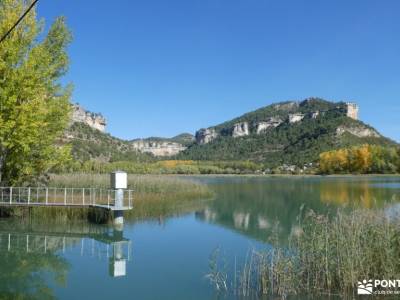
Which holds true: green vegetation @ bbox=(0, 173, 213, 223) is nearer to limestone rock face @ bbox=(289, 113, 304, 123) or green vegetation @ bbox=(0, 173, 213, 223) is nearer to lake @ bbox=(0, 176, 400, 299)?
lake @ bbox=(0, 176, 400, 299)

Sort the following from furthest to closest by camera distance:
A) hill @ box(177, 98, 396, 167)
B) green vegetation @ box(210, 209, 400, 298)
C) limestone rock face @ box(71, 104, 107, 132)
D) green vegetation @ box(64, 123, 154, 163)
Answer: limestone rock face @ box(71, 104, 107, 132) < hill @ box(177, 98, 396, 167) < green vegetation @ box(64, 123, 154, 163) < green vegetation @ box(210, 209, 400, 298)

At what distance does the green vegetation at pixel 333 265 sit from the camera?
7.44 metres

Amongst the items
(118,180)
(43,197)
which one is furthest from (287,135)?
(118,180)

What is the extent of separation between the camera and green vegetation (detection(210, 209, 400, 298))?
7438 millimetres

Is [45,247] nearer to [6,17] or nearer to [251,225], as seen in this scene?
[251,225]

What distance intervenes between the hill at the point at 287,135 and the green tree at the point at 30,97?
9794 centimetres

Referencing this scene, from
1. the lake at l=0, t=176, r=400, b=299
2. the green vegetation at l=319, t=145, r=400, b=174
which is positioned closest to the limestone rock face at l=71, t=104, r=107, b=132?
the green vegetation at l=319, t=145, r=400, b=174

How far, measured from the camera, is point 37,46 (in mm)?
16266

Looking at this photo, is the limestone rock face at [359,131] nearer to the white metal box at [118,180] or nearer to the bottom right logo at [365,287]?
the white metal box at [118,180]

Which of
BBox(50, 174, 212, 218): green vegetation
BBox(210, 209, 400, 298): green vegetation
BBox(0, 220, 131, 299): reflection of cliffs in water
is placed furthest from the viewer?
BBox(50, 174, 212, 218): green vegetation

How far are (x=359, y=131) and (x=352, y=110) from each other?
1867 centimetres

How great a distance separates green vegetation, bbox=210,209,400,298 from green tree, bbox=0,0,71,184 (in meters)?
10.1

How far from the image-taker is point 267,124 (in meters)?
171

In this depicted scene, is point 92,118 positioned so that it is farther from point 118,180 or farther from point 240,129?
point 118,180
